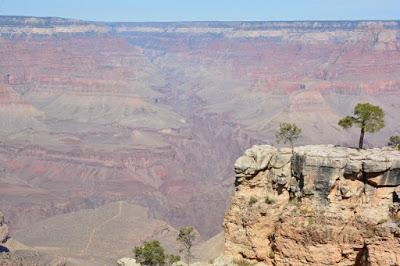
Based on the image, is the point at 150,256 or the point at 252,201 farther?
the point at 150,256

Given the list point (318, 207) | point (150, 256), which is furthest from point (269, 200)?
point (150, 256)

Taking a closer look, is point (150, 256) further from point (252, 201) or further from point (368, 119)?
point (368, 119)

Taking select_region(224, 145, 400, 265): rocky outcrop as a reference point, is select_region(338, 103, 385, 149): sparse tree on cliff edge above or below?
above

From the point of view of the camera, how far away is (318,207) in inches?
1114

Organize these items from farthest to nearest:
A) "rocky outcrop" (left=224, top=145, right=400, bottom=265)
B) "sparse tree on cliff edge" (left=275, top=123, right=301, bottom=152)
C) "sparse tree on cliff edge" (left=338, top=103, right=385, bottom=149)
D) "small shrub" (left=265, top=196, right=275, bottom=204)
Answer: "sparse tree on cliff edge" (left=275, top=123, right=301, bottom=152), "sparse tree on cliff edge" (left=338, top=103, right=385, bottom=149), "small shrub" (left=265, top=196, right=275, bottom=204), "rocky outcrop" (left=224, top=145, right=400, bottom=265)

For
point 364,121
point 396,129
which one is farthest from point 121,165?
point 364,121

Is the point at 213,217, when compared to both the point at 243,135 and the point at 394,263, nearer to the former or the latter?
the point at 243,135

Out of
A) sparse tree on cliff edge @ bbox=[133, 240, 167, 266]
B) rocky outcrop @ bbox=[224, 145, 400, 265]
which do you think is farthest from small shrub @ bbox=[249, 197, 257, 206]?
sparse tree on cliff edge @ bbox=[133, 240, 167, 266]

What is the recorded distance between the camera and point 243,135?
18850 centimetres

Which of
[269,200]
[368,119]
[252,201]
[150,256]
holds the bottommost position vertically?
[150,256]

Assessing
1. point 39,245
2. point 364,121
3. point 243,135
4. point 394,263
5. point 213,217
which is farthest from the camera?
point 243,135

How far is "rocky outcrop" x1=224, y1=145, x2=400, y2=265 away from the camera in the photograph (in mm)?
27438

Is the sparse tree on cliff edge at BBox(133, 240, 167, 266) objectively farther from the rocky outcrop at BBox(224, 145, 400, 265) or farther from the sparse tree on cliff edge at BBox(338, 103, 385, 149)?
the sparse tree on cliff edge at BBox(338, 103, 385, 149)

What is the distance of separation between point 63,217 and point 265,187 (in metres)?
82.6
